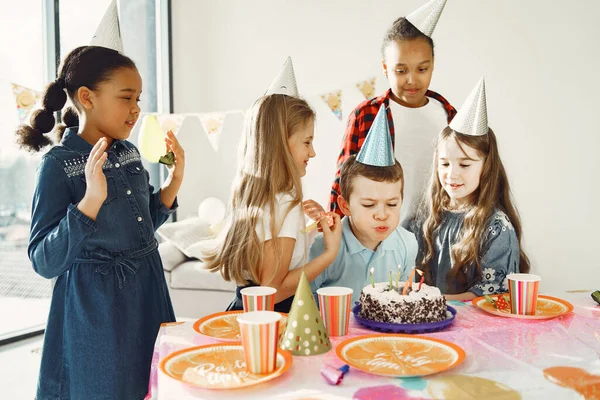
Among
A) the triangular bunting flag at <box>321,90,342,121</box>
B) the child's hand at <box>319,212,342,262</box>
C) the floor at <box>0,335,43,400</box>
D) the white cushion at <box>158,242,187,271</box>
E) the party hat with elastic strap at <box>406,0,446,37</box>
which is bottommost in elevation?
the floor at <box>0,335,43,400</box>

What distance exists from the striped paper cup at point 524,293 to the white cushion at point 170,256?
264 cm

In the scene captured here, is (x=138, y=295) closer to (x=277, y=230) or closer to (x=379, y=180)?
(x=277, y=230)

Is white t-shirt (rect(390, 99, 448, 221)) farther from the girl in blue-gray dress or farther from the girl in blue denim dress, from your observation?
the girl in blue denim dress

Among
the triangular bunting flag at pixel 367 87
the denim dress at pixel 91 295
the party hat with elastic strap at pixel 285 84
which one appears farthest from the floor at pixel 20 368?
the triangular bunting flag at pixel 367 87

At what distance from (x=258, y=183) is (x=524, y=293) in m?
0.73

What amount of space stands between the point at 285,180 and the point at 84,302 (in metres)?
0.62

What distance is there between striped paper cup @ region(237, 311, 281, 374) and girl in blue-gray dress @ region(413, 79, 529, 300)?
36.3 inches

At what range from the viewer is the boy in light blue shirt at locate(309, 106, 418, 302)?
5.51 ft

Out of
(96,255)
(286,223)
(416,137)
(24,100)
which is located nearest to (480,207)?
(416,137)

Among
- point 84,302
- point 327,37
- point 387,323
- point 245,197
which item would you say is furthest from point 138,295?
point 327,37

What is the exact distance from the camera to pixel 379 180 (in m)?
1.68

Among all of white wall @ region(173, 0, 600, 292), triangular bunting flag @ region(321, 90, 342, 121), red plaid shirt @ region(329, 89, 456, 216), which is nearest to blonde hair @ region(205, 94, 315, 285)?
red plaid shirt @ region(329, 89, 456, 216)

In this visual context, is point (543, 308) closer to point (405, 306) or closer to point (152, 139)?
point (405, 306)

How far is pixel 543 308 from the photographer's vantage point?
4.61 feet
